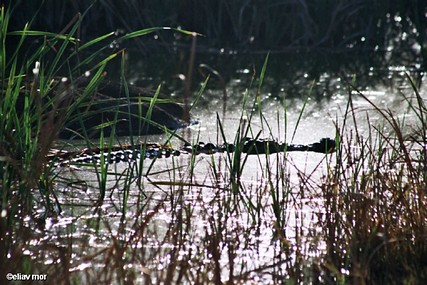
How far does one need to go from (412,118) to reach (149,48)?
7.47 ft

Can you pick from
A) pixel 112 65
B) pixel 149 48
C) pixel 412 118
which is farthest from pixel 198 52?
pixel 412 118

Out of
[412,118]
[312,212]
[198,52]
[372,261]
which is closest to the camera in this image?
[372,261]

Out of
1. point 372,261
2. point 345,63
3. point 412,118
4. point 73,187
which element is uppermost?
point 345,63

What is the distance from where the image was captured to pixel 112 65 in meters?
4.87

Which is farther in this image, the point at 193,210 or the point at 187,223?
the point at 193,210

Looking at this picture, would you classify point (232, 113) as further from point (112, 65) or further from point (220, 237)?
point (220, 237)

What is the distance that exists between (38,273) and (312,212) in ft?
2.31

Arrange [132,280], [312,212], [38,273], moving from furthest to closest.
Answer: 1. [312,212]
2. [38,273]
3. [132,280]

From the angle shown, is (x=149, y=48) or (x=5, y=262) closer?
(x=5, y=262)

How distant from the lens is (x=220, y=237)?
6.21ft

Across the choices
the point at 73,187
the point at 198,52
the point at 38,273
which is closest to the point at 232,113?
the point at 73,187

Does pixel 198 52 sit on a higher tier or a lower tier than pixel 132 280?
higher

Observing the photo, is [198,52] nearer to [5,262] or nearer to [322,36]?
[322,36]

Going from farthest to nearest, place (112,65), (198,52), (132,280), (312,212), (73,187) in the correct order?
1. (198,52)
2. (112,65)
3. (73,187)
4. (312,212)
5. (132,280)
